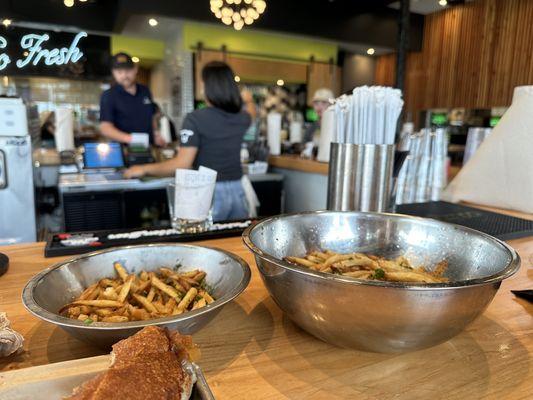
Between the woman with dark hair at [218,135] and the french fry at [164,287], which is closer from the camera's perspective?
the french fry at [164,287]

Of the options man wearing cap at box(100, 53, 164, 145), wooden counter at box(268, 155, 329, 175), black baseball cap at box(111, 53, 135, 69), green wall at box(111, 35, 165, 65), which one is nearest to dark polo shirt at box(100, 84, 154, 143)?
man wearing cap at box(100, 53, 164, 145)

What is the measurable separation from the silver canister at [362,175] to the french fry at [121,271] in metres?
0.70

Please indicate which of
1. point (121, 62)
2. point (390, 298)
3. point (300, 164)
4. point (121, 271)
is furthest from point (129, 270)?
point (121, 62)

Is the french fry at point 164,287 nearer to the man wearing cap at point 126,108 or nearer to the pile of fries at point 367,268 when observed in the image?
the pile of fries at point 367,268

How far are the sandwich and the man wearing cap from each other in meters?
2.95

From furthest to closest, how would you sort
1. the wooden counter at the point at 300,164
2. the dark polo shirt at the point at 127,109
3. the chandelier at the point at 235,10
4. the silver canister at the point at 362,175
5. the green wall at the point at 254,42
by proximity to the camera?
the green wall at the point at 254,42 → the dark polo shirt at the point at 127,109 → the wooden counter at the point at 300,164 → the chandelier at the point at 235,10 → the silver canister at the point at 362,175

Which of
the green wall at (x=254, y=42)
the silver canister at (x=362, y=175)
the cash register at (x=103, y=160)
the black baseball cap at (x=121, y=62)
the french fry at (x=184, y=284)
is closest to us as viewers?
the french fry at (x=184, y=284)

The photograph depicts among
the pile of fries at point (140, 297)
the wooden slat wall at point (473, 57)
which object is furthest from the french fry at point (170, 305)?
the wooden slat wall at point (473, 57)

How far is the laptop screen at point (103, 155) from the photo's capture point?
2.91 meters

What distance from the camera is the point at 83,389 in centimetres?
39

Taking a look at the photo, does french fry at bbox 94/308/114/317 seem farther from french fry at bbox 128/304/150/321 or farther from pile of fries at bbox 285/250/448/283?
pile of fries at bbox 285/250/448/283

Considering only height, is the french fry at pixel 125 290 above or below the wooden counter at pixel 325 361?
above

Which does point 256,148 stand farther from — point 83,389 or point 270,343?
point 83,389

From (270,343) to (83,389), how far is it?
328 mm
